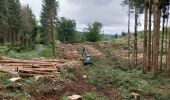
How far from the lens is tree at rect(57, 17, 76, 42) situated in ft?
319

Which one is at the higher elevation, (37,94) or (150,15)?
(150,15)

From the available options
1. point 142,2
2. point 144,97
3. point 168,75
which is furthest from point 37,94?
point 142,2

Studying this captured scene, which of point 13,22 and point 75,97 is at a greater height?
point 13,22

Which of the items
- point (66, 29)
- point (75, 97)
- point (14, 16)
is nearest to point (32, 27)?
point (66, 29)

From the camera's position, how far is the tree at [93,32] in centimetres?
9750

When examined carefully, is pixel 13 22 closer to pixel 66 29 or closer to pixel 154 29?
pixel 66 29

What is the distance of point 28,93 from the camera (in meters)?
15.5

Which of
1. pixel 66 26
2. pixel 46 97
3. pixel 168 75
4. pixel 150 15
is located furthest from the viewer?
pixel 66 26

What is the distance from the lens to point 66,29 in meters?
98.6

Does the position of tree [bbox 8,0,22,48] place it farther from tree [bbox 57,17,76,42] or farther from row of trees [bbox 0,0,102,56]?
tree [bbox 57,17,76,42]

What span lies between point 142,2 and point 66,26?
2587 inches

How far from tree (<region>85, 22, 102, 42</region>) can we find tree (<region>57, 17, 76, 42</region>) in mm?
4709

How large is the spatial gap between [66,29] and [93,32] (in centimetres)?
818

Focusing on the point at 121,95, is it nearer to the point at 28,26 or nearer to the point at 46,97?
the point at 46,97
